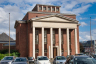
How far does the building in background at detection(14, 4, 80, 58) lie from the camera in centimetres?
4141

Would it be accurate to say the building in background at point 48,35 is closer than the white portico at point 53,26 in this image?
No

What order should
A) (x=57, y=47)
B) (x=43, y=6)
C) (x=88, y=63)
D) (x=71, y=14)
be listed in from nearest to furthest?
(x=88, y=63) → (x=57, y=47) → (x=71, y=14) → (x=43, y=6)

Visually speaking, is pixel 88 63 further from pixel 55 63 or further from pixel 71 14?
pixel 71 14

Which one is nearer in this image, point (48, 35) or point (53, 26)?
point (53, 26)

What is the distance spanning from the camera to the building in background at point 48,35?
4141 centimetres

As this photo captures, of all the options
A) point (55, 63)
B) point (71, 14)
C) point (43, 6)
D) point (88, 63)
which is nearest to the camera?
point (88, 63)

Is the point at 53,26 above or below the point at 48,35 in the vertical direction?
above

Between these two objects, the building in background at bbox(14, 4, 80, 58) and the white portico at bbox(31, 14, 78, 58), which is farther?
the building in background at bbox(14, 4, 80, 58)

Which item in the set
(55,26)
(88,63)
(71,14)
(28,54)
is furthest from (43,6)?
(88,63)

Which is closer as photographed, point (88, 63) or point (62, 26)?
point (88, 63)

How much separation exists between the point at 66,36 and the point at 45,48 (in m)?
6.97

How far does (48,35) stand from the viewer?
148 feet

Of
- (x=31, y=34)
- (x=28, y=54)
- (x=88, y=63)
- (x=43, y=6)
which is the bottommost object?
(x=28, y=54)

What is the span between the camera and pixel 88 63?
401 inches
